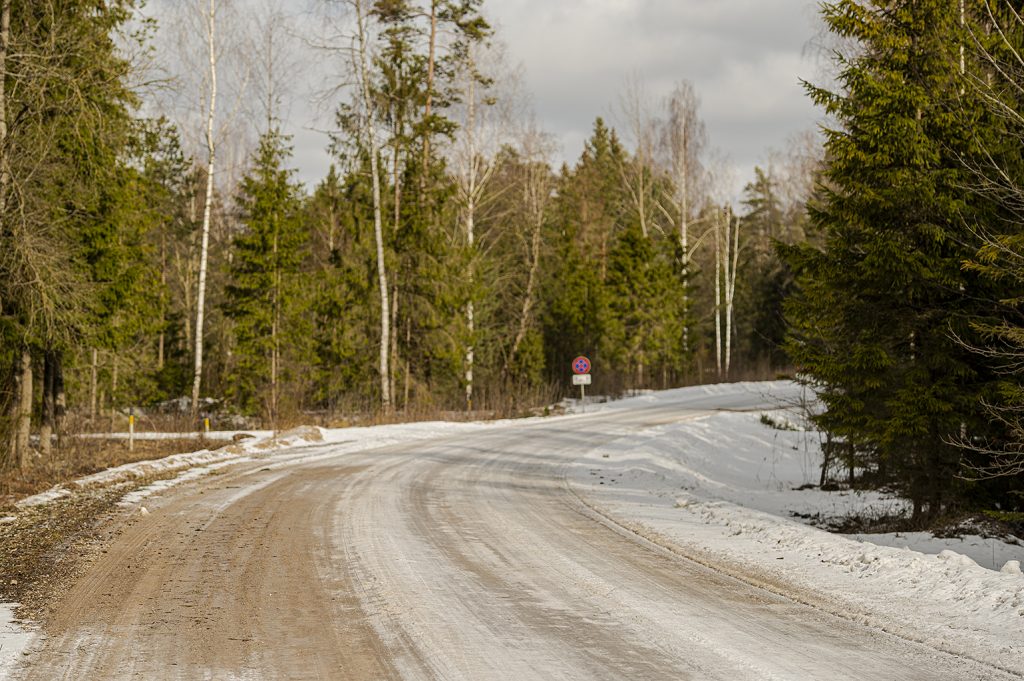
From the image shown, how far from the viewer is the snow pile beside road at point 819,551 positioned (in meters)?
5.95

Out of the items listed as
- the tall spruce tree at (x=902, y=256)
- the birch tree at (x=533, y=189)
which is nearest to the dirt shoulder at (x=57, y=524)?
the tall spruce tree at (x=902, y=256)

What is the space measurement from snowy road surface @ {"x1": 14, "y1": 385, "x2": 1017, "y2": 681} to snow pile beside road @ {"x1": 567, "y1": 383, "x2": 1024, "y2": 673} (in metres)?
0.39

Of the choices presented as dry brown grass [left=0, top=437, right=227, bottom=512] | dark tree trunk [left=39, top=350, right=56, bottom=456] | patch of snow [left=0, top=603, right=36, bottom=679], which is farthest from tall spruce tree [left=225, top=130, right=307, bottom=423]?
patch of snow [left=0, top=603, right=36, bottom=679]

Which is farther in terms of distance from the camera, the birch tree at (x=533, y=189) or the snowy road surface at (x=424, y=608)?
the birch tree at (x=533, y=189)

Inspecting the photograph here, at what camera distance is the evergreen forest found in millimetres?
11266

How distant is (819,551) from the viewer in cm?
824

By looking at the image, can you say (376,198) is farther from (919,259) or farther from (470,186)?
(919,259)

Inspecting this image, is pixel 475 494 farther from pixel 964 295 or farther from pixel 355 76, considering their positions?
pixel 355 76

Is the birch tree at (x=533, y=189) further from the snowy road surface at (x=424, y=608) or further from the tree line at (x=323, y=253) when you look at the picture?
the snowy road surface at (x=424, y=608)

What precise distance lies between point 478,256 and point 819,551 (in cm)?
2617

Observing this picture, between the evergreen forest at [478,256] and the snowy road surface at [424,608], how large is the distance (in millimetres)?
4784

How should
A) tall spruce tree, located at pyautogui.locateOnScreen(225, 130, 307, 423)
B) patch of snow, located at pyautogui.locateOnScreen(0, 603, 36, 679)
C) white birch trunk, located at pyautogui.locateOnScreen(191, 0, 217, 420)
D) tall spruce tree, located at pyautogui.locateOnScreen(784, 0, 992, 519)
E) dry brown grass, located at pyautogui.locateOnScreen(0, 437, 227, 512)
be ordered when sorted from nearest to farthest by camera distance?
patch of snow, located at pyautogui.locateOnScreen(0, 603, 36, 679) → tall spruce tree, located at pyautogui.locateOnScreen(784, 0, 992, 519) → dry brown grass, located at pyautogui.locateOnScreen(0, 437, 227, 512) → white birch trunk, located at pyautogui.locateOnScreen(191, 0, 217, 420) → tall spruce tree, located at pyautogui.locateOnScreen(225, 130, 307, 423)

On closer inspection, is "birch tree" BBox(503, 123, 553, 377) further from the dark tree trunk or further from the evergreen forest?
the dark tree trunk

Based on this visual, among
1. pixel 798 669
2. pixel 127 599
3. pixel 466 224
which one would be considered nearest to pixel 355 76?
pixel 466 224
